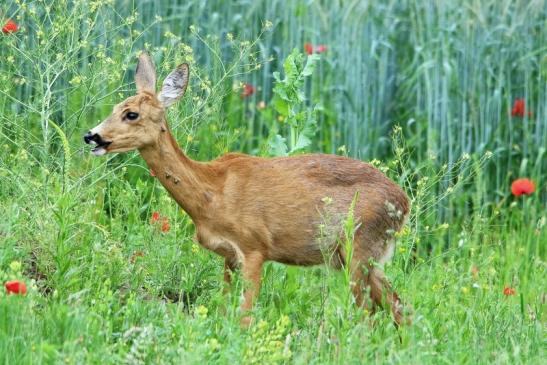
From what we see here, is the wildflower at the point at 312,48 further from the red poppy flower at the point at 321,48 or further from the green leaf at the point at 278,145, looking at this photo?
the green leaf at the point at 278,145

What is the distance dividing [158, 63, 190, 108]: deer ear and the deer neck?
17 centimetres

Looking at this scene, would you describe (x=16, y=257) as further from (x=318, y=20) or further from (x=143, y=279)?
(x=318, y=20)

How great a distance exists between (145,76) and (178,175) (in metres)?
0.58

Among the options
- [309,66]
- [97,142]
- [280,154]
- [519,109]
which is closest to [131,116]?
[97,142]

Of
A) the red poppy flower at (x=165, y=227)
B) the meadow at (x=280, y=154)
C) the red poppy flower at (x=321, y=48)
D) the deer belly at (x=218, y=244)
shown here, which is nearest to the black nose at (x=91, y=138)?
the meadow at (x=280, y=154)

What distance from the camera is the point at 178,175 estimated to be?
670 cm

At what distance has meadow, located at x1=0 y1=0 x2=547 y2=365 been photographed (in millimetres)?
5562

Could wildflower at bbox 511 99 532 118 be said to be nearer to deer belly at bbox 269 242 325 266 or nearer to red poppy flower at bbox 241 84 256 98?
red poppy flower at bbox 241 84 256 98

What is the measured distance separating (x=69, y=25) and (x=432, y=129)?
163 inches

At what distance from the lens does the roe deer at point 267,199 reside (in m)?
6.64

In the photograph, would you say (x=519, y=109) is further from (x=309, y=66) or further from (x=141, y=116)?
(x=141, y=116)

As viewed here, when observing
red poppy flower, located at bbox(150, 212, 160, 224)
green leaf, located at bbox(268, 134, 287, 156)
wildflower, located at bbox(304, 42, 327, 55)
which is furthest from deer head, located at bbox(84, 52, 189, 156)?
wildflower, located at bbox(304, 42, 327, 55)

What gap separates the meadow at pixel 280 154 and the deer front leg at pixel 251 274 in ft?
0.49

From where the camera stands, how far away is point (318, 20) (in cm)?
1056
